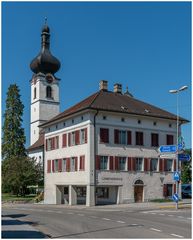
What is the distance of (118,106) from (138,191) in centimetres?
893

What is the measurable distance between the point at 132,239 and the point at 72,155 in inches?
1169

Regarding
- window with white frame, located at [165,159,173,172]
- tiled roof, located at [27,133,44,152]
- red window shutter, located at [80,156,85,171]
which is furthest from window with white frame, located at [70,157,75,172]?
tiled roof, located at [27,133,44,152]

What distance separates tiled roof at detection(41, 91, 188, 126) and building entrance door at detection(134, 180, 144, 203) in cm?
702

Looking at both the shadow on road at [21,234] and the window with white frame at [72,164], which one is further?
the window with white frame at [72,164]

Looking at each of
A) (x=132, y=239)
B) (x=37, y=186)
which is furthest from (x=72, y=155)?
(x=132, y=239)

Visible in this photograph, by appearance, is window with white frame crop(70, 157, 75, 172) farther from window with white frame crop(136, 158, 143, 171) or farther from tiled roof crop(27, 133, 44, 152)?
tiled roof crop(27, 133, 44, 152)

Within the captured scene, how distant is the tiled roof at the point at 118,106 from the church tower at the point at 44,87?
35.6 meters

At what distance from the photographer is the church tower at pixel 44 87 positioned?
8469cm

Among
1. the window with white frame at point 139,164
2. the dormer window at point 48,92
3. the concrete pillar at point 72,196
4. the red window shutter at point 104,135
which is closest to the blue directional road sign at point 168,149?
the red window shutter at point 104,135

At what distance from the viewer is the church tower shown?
278 ft

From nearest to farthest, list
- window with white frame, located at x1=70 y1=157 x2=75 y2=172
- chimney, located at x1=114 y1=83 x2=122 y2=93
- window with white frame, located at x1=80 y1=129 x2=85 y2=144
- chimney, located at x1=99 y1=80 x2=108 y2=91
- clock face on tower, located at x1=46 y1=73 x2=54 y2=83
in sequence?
window with white frame, located at x1=80 y1=129 x2=85 y2=144
window with white frame, located at x1=70 y1=157 x2=75 y2=172
chimney, located at x1=99 y1=80 x2=108 y2=91
chimney, located at x1=114 y1=83 x2=122 y2=93
clock face on tower, located at x1=46 y1=73 x2=54 y2=83

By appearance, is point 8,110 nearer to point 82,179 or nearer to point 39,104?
point 39,104

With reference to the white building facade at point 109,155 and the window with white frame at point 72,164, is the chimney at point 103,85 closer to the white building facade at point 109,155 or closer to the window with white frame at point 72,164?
the white building facade at point 109,155

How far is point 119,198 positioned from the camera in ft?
141
